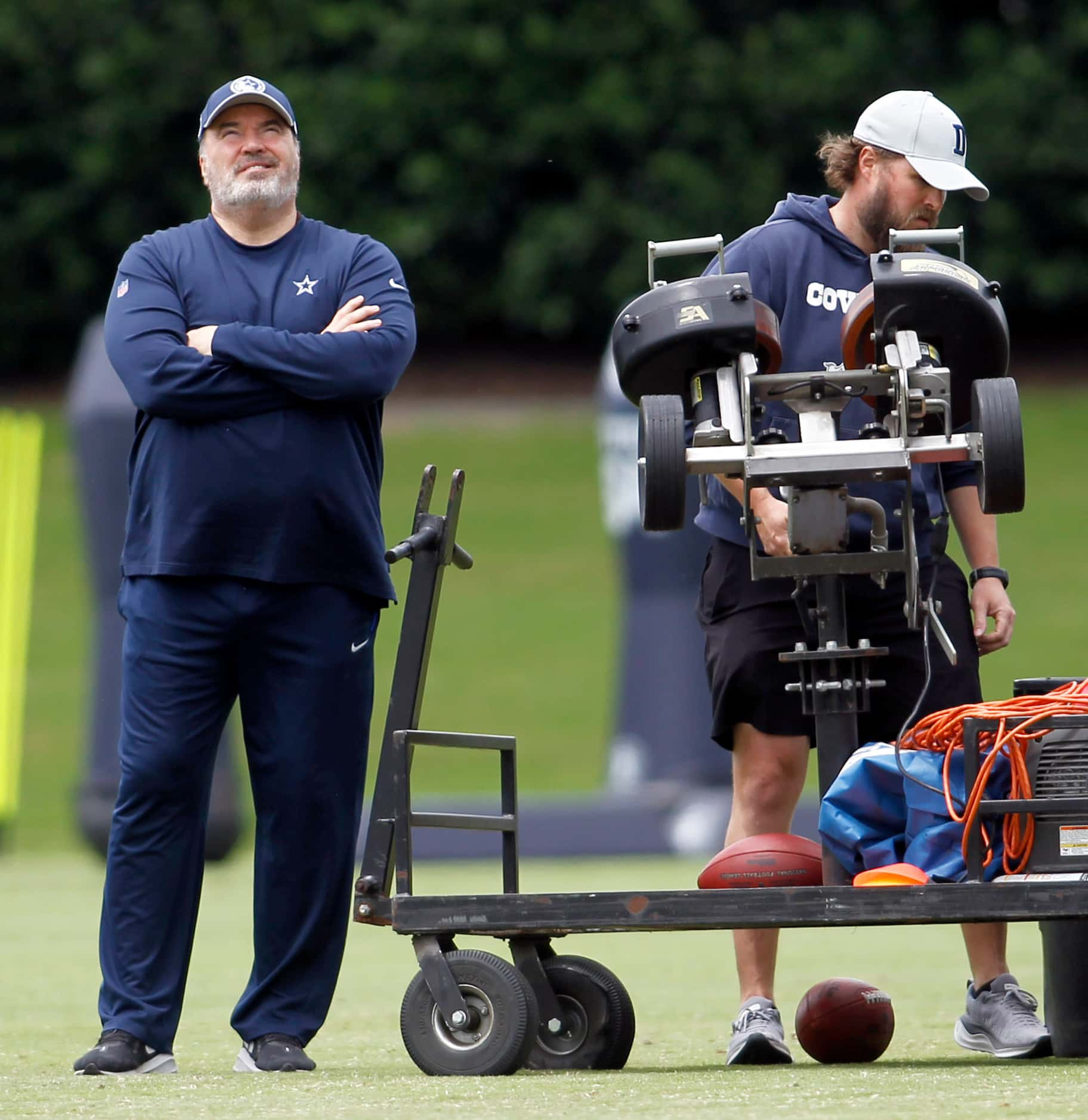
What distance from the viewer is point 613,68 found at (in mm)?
30594

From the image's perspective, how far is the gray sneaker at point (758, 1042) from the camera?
4199mm

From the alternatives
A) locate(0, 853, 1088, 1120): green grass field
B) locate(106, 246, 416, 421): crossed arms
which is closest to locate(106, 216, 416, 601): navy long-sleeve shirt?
locate(106, 246, 416, 421): crossed arms

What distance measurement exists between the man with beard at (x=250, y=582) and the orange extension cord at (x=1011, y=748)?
1.17 meters

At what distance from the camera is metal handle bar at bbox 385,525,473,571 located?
418 cm

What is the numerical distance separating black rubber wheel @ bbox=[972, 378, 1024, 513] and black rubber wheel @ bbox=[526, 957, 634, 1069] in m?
1.12

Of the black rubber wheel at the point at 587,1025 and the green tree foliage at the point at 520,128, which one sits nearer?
the black rubber wheel at the point at 587,1025

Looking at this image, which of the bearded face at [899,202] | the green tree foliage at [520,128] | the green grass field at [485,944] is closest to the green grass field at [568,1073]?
the green grass field at [485,944]

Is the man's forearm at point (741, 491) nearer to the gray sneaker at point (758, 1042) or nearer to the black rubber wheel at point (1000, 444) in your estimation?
the black rubber wheel at point (1000, 444)

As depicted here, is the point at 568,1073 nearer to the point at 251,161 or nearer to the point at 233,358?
the point at 233,358

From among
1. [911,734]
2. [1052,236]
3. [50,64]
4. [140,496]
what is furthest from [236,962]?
[50,64]

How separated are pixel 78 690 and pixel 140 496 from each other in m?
17.0

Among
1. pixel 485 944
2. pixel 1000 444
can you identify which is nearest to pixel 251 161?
pixel 1000 444

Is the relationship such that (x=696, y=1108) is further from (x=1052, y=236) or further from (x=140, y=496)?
(x=1052, y=236)

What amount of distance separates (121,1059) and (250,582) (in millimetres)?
924
